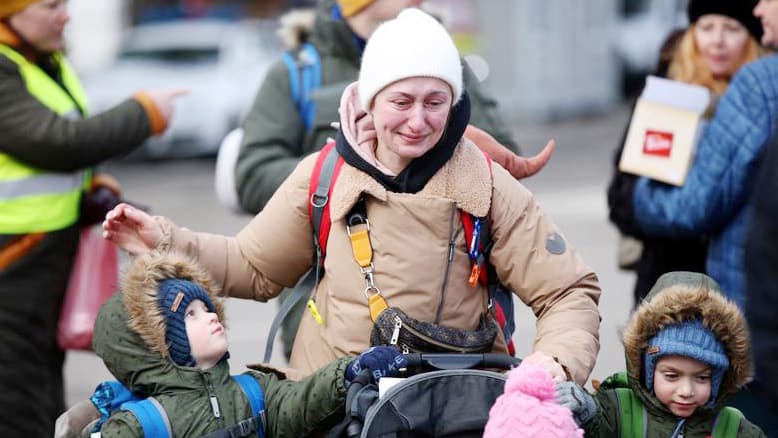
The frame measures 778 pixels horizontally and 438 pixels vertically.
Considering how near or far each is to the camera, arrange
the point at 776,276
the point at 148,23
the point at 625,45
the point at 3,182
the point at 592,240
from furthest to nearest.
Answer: the point at 625,45
the point at 148,23
the point at 592,240
the point at 3,182
the point at 776,276

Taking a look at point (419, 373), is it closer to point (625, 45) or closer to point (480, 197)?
point (480, 197)

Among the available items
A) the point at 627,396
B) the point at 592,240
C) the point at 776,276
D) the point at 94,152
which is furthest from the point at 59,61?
the point at 592,240

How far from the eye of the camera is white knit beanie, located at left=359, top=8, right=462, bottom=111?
3.99 meters

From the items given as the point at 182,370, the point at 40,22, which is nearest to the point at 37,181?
the point at 40,22

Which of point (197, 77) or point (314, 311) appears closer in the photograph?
point (314, 311)

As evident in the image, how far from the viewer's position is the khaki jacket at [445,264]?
400cm

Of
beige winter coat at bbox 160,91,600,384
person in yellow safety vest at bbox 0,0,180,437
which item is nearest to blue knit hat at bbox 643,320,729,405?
beige winter coat at bbox 160,91,600,384

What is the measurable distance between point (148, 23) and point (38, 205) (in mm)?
19786

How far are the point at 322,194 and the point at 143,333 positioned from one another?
2.01 feet

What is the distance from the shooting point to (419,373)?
3.82 m

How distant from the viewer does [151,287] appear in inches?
159

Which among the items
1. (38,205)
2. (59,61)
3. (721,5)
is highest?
(721,5)

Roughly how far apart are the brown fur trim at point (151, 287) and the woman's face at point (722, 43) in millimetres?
2232

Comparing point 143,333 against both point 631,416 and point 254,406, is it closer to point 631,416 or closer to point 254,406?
point 254,406
